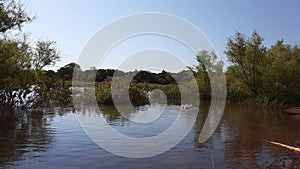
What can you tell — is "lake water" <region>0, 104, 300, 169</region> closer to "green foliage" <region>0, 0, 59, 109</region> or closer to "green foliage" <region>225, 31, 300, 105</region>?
"green foliage" <region>0, 0, 59, 109</region>

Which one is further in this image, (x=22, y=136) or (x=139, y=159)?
(x=22, y=136)

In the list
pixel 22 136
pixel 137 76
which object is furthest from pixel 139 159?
pixel 137 76

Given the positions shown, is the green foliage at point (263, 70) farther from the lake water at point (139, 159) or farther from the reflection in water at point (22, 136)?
the reflection in water at point (22, 136)

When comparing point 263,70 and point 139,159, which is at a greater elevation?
point 263,70

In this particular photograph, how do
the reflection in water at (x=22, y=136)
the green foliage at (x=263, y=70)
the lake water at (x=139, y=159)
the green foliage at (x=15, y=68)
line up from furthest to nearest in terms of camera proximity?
the green foliage at (x=263, y=70), the green foliage at (x=15, y=68), the reflection in water at (x=22, y=136), the lake water at (x=139, y=159)

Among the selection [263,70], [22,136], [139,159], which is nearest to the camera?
[139,159]

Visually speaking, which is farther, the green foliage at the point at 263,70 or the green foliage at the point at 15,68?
the green foliage at the point at 263,70

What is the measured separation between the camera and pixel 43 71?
20.2m

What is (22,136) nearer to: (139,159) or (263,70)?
(139,159)

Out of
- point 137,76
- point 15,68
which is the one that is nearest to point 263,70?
point 137,76

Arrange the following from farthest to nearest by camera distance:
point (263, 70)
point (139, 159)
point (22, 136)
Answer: point (263, 70) → point (22, 136) → point (139, 159)

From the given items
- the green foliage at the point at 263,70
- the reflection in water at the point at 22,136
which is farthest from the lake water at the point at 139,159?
the green foliage at the point at 263,70

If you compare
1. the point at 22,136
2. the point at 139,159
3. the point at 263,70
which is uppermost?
the point at 263,70

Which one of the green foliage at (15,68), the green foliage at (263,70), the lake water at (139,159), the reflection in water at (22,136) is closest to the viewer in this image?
the lake water at (139,159)
